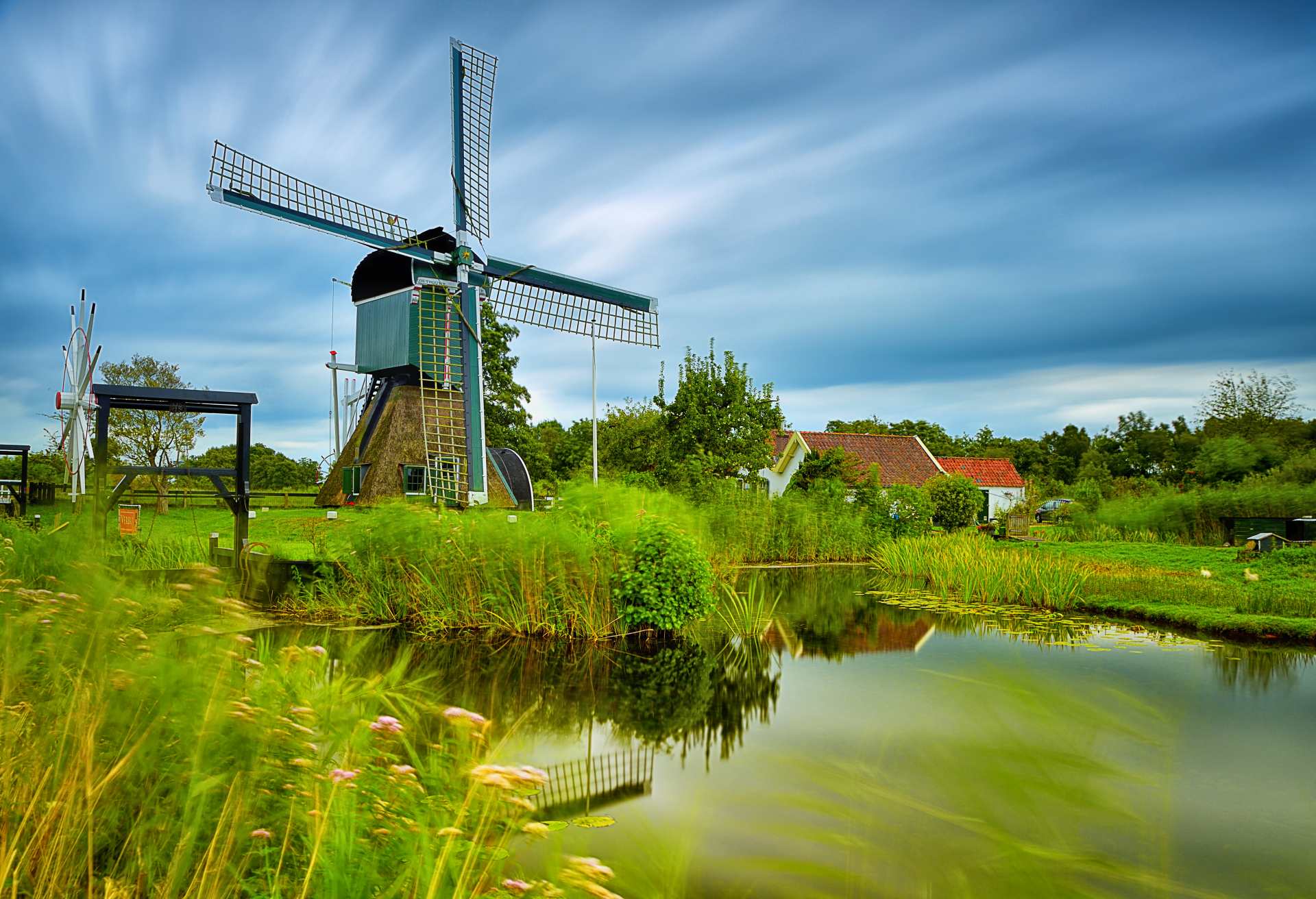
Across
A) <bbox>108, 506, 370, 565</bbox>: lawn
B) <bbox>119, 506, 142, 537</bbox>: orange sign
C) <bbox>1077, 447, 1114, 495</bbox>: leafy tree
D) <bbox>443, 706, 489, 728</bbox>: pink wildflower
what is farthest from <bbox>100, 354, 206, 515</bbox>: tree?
<bbox>1077, 447, 1114, 495</bbox>: leafy tree

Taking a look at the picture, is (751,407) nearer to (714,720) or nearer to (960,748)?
(714,720)

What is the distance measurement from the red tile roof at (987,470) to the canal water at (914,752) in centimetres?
2709

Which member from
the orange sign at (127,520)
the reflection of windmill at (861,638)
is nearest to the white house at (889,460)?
the reflection of windmill at (861,638)

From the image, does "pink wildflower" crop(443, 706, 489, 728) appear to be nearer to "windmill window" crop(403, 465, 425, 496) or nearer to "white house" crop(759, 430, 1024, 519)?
"windmill window" crop(403, 465, 425, 496)

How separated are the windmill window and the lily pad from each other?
16192mm

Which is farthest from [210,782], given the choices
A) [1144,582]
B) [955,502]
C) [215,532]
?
[955,502]

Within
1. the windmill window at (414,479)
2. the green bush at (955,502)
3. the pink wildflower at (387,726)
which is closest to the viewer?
the pink wildflower at (387,726)

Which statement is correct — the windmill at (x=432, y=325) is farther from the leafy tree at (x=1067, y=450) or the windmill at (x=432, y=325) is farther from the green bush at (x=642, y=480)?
the leafy tree at (x=1067, y=450)

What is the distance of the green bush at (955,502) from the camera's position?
64.7 ft

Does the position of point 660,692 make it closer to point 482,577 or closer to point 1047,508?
point 482,577

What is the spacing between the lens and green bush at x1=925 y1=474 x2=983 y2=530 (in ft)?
64.7

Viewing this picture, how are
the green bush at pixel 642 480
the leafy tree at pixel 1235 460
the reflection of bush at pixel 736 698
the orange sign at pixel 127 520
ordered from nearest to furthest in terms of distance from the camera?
the reflection of bush at pixel 736 698 < the orange sign at pixel 127 520 < the green bush at pixel 642 480 < the leafy tree at pixel 1235 460

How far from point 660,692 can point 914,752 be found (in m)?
5.31

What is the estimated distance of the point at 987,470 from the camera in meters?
38.1
